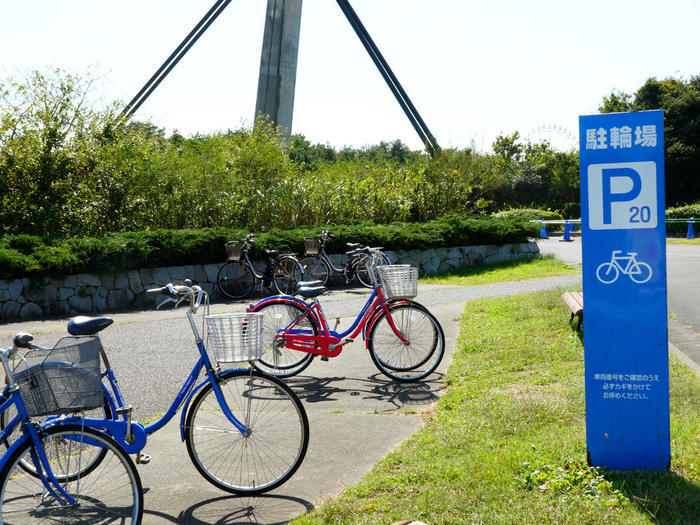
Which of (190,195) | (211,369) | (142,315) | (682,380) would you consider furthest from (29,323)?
(682,380)

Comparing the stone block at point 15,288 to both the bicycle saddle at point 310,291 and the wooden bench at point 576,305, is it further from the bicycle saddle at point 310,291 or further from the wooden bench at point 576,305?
the wooden bench at point 576,305

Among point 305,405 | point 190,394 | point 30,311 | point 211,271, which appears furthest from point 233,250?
point 190,394

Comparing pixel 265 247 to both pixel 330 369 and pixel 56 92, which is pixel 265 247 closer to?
pixel 56 92

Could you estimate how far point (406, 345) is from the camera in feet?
20.0

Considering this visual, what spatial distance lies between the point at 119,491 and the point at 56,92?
476 inches

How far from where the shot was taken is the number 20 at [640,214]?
3.50 metres

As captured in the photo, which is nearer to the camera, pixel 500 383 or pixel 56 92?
pixel 500 383

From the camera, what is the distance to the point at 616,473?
3.58 metres

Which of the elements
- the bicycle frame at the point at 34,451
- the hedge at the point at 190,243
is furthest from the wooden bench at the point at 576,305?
the hedge at the point at 190,243

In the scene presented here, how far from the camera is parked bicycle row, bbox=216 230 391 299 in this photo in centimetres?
1224

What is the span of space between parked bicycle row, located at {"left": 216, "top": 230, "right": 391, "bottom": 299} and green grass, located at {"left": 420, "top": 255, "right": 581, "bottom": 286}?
6.57 feet

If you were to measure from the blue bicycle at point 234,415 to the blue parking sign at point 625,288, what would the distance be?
1.70 meters

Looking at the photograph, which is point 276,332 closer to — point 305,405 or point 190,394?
point 305,405

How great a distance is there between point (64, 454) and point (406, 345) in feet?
11.6
